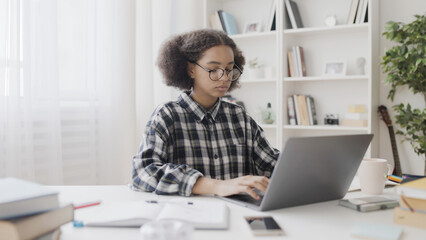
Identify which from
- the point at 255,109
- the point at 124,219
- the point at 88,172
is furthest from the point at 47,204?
the point at 255,109

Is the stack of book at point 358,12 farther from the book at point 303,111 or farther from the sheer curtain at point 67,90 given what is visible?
the sheer curtain at point 67,90

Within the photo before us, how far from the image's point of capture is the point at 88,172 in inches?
107

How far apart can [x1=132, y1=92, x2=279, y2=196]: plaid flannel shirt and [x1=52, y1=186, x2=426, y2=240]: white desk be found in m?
0.24

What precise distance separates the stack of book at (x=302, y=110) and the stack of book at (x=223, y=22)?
0.84 metres

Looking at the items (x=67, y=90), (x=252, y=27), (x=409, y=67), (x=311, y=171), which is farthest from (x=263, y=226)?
(x=252, y=27)

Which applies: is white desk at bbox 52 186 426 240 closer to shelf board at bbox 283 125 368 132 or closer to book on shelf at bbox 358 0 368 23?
shelf board at bbox 283 125 368 132

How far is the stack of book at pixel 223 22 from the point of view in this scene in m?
3.87

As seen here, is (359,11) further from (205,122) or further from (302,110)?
(205,122)

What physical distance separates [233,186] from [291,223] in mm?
260

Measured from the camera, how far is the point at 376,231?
89 cm

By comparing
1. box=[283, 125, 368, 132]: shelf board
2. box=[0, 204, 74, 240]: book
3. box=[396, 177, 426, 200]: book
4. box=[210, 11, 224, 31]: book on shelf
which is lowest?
box=[0, 204, 74, 240]: book

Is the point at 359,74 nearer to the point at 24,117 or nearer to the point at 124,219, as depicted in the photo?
the point at 24,117

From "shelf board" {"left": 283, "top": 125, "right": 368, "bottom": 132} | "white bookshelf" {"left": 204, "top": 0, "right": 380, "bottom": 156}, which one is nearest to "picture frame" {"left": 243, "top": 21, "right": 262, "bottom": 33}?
"white bookshelf" {"left": 204, "top": 0, "right": 380, "bottom": 156}

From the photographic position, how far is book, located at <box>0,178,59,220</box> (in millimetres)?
805
